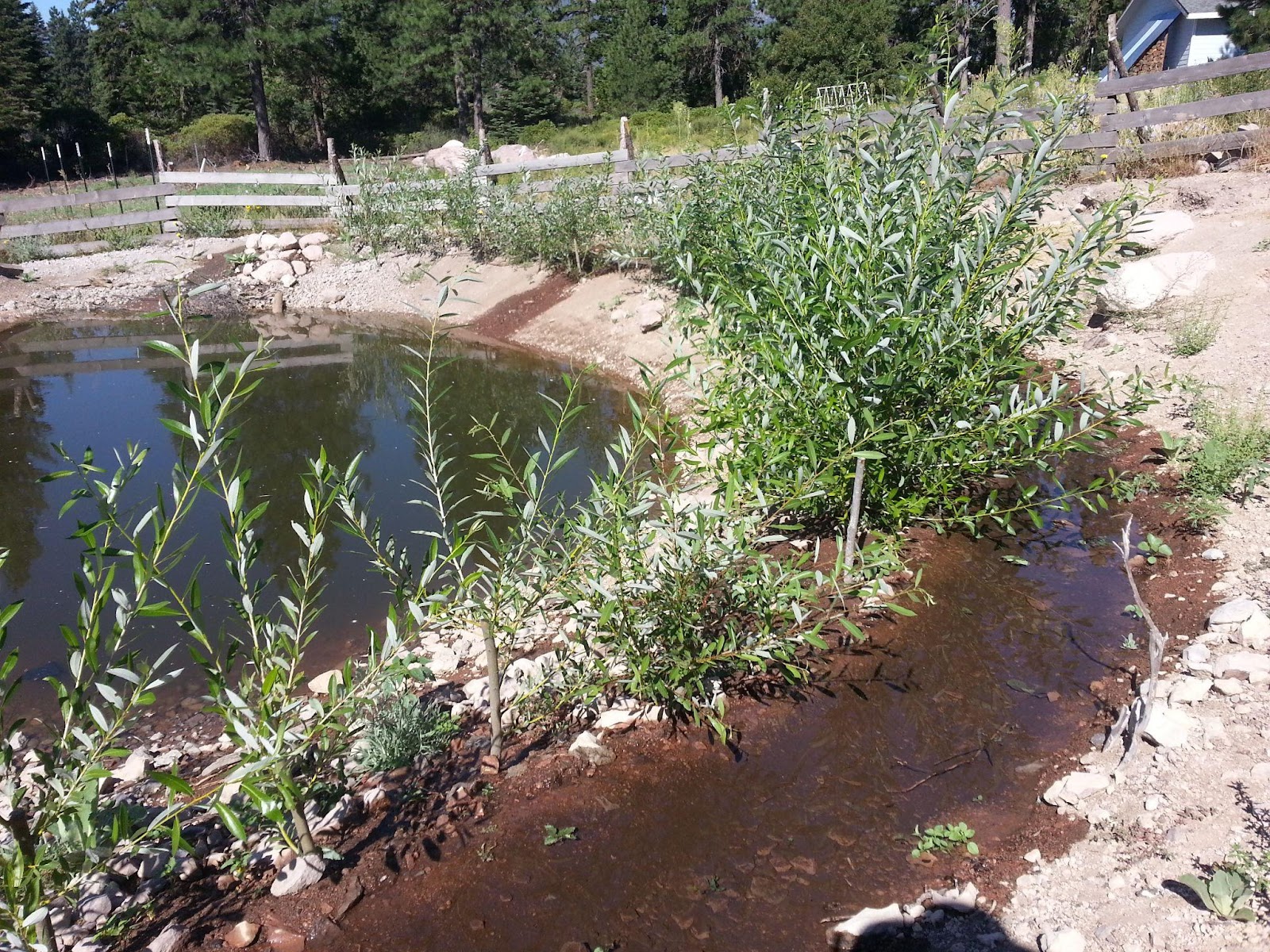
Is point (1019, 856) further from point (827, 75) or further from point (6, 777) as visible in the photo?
point (827, 75)

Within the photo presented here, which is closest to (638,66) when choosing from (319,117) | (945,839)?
(319,117)

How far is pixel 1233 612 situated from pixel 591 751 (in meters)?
2.86

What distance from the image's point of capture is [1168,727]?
3.12 metres

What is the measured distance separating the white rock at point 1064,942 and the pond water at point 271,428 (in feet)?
8.39

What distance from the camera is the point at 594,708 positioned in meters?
3.79

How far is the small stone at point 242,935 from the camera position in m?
2.67

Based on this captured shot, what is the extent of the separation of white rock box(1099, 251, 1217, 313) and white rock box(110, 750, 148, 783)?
7.63 meters

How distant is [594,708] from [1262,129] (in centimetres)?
1131

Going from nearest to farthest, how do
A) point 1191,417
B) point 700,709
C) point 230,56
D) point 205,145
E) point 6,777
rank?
point 6,777 < point 700,709 < point 1191,417 < point 230,56 < point 205,145

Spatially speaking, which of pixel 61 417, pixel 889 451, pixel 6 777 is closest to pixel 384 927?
pixel 6 777

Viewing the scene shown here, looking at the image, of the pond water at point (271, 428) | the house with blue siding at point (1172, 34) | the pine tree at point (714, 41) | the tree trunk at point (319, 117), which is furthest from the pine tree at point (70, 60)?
the house with blue siding at point (1172, 34)

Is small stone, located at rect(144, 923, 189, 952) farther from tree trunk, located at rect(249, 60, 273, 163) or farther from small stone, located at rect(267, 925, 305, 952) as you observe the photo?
tree trunk, located at rect(249, 60, 273, 163)

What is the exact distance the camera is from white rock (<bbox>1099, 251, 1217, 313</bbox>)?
24.7 feet

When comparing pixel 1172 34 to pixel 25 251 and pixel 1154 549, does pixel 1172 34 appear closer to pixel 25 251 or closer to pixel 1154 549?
pixel 1154 549
